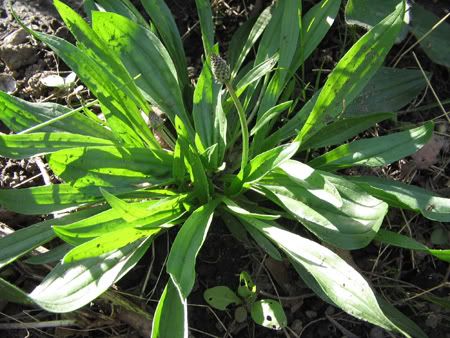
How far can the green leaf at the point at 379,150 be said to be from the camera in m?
1.75

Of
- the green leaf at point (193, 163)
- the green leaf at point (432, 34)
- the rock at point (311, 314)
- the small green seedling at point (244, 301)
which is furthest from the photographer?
the green leaf at point (432, 34)

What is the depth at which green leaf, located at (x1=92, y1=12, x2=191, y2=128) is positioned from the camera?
5.97 feet

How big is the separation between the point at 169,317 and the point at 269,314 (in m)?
0.31

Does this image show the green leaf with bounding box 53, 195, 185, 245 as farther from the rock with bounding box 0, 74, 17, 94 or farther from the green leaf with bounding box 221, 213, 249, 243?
the rock with bounding box 0, 74, 17, 94

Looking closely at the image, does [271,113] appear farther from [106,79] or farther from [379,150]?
[106,79]

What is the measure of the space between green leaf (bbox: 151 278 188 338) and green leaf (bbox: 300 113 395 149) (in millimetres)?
646

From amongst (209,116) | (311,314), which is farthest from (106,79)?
(311,314)

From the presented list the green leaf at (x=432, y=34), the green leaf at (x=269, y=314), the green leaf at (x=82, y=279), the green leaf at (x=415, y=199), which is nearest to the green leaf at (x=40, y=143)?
the green leaf at (x=82, y=279)

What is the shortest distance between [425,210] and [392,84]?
1.92ft

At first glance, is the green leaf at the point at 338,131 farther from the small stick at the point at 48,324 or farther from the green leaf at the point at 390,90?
the small stick at the point at 48,324

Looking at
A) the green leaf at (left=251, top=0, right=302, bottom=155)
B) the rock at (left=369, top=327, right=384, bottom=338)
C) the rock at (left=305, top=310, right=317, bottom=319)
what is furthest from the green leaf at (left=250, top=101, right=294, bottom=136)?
the rock at (left=369, top=327, right=384, bottom=338)

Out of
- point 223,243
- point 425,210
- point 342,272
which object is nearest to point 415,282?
point 425,210

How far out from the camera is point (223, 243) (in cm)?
194

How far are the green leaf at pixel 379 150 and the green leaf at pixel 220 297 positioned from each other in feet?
1.54
